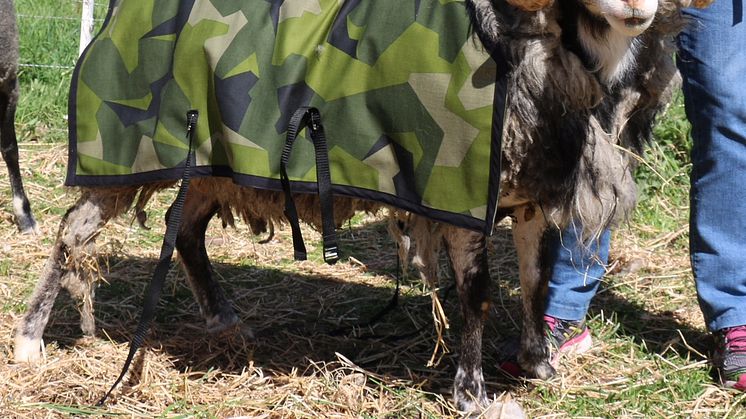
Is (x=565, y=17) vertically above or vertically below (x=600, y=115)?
above

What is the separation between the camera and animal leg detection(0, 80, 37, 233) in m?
5.08

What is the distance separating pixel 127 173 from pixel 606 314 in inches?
85.1


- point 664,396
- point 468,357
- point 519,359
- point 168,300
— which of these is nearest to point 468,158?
point 468,357

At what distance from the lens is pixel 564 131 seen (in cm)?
281

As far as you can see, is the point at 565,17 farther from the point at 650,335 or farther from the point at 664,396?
the point at 650,335

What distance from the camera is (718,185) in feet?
11.4

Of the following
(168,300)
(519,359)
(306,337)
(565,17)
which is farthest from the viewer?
(168,300)

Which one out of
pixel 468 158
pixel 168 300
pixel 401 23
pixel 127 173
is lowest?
pixel 168 300

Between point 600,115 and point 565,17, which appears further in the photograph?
point 600,115

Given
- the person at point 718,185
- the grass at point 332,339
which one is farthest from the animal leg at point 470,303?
the person at point 718,185

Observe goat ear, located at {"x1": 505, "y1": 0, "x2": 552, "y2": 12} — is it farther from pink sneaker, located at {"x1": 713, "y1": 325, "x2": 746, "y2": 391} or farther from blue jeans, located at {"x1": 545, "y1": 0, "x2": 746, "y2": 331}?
pink sneaker, located at {"x1": 713, "y1": 325, "x2": 746, "y2": 391}

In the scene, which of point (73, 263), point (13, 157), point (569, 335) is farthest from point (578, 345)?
point (13, 157)

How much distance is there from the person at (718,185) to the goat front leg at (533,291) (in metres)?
0.12

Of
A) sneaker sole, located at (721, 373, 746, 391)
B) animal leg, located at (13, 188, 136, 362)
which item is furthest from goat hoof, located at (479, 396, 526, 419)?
animal leg, located at (13, 188, 136, 362)
